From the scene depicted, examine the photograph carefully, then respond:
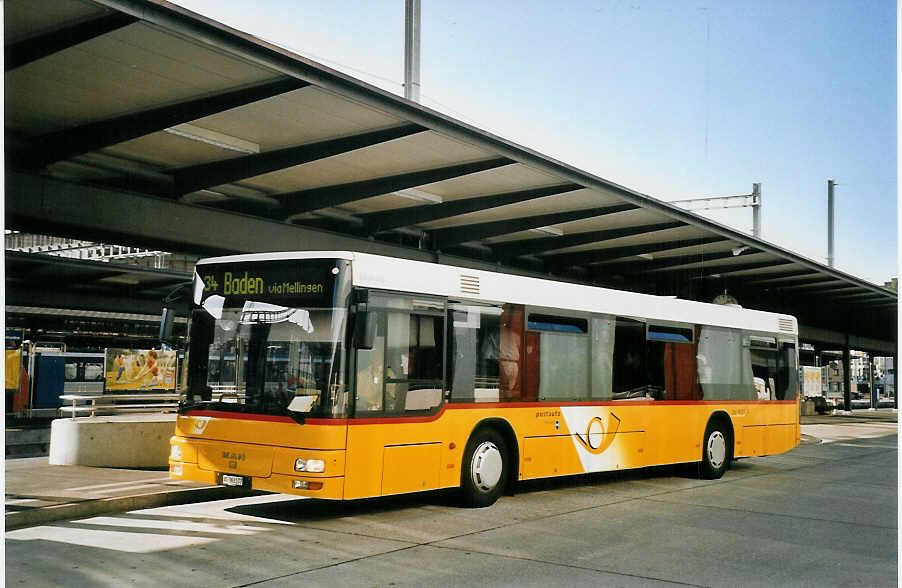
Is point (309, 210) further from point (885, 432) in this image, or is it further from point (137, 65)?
point (885, 432)

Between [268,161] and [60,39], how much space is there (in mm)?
5099

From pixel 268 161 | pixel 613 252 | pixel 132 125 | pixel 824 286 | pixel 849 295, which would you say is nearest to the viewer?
pixel 132 125

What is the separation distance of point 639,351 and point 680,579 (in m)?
6.89

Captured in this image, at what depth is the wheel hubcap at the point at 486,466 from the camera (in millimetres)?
11008

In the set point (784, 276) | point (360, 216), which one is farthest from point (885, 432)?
point (360, 216)

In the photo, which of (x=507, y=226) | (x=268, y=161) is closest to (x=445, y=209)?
(x=507, y=226)

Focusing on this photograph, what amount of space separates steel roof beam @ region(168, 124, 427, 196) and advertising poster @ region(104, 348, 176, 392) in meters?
25.4

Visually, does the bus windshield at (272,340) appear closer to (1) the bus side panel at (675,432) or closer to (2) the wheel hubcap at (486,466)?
(2) the wheel hubcap at (486,466)

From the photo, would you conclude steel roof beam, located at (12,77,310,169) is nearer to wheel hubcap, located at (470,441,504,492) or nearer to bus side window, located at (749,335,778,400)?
wheel hubcap, located at (470,441,504,492)

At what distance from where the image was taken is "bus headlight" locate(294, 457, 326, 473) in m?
9.21

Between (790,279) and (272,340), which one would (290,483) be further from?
(790,279)

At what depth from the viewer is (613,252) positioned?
946 inches

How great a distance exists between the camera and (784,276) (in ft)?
94.8

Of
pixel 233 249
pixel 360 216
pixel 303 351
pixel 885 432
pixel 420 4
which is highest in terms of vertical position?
pixel 420 4
